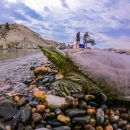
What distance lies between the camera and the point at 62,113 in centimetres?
479

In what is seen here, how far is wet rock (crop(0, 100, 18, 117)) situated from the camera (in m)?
4.87

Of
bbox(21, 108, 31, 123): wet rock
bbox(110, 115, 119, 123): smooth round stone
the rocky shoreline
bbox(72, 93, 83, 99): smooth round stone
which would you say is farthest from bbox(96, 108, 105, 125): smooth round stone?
bbox(21, 108, 31, 123): wet rock

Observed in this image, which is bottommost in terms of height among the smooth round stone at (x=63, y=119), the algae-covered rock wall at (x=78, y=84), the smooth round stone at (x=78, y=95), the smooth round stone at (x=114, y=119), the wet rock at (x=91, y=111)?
the smooth round stone at (x=114, y=119)

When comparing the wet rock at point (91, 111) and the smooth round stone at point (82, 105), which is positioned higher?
the smooth round stone at point (82, 105)

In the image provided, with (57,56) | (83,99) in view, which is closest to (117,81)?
(83,99)

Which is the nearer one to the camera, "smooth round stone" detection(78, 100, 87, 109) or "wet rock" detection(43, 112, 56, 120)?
"wet rock" detection(43, 112, 56, 120)

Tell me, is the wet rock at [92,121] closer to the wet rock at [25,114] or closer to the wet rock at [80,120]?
the wet rock at [80,120]

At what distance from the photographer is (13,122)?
4.70 metres

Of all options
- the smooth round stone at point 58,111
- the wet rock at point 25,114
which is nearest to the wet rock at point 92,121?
the smooth round stone at point 58,111

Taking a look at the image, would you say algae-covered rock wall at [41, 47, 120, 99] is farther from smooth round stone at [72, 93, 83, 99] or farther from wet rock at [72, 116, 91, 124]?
wet rock at [72, 116, 91, 124]

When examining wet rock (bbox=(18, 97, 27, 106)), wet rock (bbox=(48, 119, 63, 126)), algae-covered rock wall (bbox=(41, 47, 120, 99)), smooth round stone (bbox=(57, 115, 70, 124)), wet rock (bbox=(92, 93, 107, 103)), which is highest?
algae-covered rock wall (bbox=(41, 47, 120, 99))

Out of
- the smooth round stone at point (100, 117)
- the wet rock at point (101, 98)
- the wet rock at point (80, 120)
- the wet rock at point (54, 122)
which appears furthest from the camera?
the wet rock at point (101, 98)

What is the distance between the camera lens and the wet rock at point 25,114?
15.3 ft

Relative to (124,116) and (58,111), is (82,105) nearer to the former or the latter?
(58,111)
